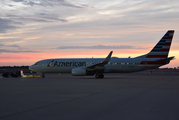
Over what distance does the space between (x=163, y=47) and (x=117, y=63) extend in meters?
8.43

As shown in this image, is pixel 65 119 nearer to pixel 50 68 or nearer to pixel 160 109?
pixel 160 109

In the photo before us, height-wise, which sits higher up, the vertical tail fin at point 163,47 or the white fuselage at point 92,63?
the vertical tail fin at point 163,47

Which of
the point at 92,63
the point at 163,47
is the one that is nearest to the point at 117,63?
the point at 92,63

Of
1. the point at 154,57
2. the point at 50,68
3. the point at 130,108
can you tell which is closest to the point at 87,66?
the point at 50,68

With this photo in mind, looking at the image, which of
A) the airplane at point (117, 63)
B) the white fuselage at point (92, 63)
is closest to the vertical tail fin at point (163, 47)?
the airplane at point (117, 63)

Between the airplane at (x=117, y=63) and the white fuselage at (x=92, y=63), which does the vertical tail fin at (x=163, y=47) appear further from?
the white fuselage at (x=92, y=63)

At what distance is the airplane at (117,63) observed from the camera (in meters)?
35.7

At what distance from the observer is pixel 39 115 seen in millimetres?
7746

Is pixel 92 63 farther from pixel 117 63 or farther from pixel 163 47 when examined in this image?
pixel 163 47

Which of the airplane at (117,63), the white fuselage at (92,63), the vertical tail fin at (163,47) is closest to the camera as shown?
the airplane at (117,63)

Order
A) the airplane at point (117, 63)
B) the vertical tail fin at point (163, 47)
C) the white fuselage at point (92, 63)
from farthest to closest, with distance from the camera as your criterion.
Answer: the vertical tail fin at point (163, 47) → the white fuselage at point (92, 63) → the airplane at point (117, 63)

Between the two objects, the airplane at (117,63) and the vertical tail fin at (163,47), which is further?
the vertical tail fin at (163,47)

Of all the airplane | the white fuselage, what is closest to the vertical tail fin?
the airplane

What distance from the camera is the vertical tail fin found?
37.4m
